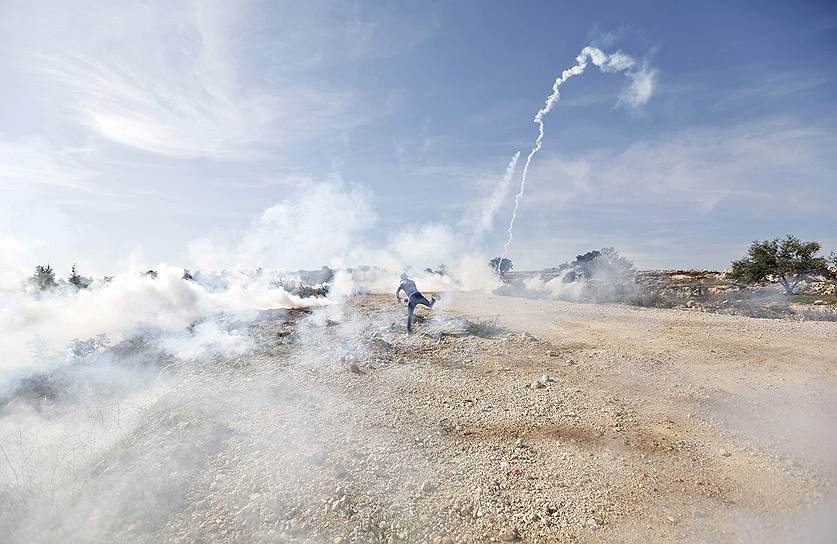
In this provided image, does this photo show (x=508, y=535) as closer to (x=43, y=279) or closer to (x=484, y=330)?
(x=484, y=330)

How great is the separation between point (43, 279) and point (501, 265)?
116ft

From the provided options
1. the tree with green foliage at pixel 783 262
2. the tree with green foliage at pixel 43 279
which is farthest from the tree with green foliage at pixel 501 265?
the tree with green foliage at pixel 43 279

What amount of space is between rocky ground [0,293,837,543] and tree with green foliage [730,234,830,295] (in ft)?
65.9

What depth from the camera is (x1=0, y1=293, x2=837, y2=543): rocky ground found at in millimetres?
5516

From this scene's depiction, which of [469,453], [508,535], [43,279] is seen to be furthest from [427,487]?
[43,279]

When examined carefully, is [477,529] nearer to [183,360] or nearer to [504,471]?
[504,471]

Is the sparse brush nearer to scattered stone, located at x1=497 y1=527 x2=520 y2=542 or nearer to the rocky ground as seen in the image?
the rocky ground

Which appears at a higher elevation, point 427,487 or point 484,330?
point 484,330

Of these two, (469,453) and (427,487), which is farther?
(469,453)

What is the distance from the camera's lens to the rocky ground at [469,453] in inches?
217

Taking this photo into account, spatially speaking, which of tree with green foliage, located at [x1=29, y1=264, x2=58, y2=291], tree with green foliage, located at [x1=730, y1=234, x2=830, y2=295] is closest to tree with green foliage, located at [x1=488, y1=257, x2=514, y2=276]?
tree with green foliage, located at [x1=730, y1=234, x2=830, y2=295]

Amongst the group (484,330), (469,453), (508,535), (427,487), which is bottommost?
(508,535)

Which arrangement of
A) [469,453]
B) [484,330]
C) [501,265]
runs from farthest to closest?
[501,265] < [484,330] < [469,453]

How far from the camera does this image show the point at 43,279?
24.4 meters
